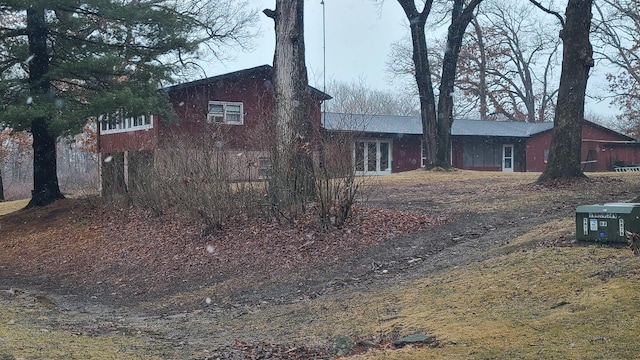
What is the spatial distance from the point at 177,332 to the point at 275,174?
4.84m

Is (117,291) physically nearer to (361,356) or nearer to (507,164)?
(361,356)

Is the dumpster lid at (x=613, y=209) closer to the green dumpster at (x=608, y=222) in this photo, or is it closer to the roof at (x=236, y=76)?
the green dumpster at (x=608, y=222)

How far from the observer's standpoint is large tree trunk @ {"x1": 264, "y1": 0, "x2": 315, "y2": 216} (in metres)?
11.6

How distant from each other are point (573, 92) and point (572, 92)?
0.07 ft

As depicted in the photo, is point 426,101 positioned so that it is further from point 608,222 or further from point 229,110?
point 608,222

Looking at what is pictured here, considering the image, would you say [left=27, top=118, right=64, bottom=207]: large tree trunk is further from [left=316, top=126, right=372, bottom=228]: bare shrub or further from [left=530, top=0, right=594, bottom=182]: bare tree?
[left=530, top=0, right=594, bottom=182]: bare tree

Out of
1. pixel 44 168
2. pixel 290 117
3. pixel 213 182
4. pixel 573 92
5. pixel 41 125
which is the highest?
pixel 573 92

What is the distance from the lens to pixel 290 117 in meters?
12.4

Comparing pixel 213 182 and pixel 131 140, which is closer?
pixel 213 182

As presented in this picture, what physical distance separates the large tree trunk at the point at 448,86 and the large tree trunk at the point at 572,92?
8274mm

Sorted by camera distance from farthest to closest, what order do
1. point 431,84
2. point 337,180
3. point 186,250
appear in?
point 431,84 → point 186,250 → point 337,180

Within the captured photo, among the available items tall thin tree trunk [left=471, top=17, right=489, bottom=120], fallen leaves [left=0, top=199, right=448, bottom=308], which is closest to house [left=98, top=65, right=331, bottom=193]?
fallen leaves [left=0, top=199, right=448, bottom=308]

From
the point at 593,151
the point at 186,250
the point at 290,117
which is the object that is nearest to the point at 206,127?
the point at 290,117

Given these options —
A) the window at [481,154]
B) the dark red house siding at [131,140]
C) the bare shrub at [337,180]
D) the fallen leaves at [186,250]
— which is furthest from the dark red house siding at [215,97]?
the window at [481,154]
